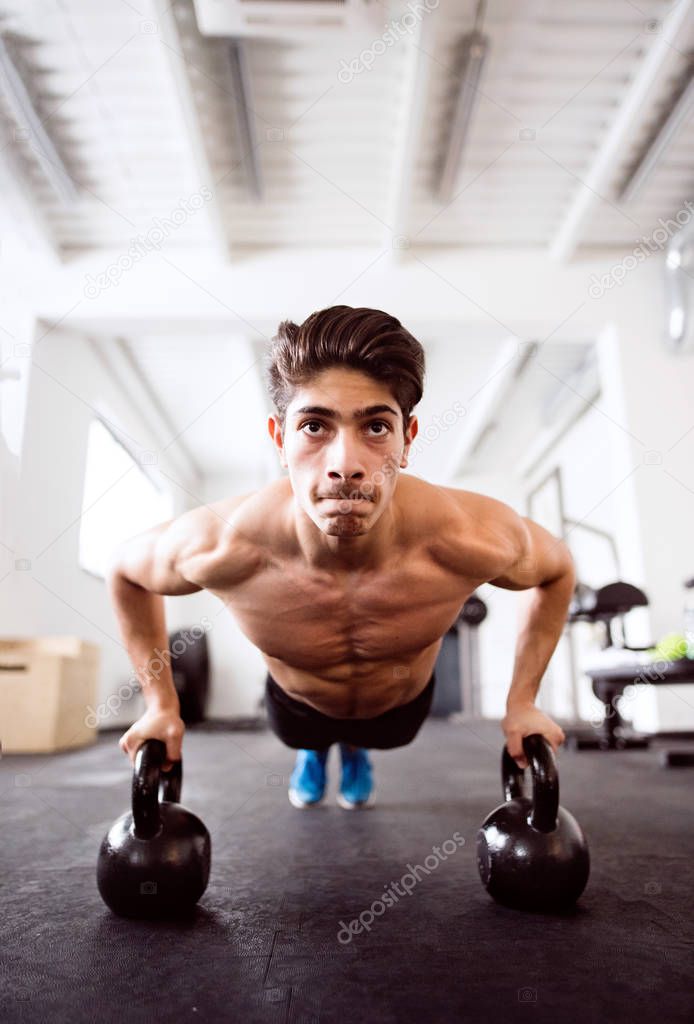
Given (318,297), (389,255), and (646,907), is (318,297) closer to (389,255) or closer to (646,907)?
(389,255)

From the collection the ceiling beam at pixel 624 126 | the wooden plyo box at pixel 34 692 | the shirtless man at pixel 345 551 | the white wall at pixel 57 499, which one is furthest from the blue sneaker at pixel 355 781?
the ceiling beam at pixel 624 126

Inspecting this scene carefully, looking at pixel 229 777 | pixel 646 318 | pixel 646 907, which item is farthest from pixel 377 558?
pixel 646 318

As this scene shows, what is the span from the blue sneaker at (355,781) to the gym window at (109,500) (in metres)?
2.84

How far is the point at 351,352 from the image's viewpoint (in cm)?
108

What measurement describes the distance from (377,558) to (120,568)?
459 mm

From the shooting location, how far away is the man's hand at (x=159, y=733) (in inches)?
44.2

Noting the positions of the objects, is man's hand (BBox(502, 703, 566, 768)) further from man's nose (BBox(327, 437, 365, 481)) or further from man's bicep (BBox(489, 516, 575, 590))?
man's nose (BBox(327, 437, 365, 481))

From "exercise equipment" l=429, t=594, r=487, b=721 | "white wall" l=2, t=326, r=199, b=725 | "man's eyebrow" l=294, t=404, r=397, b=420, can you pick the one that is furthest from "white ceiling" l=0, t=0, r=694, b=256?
"exercise equipment" l=429, t=594, r=487, b=721

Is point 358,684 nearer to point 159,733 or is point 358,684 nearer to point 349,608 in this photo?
point 349,608

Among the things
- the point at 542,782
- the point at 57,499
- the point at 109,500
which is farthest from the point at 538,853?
the point at 109,500

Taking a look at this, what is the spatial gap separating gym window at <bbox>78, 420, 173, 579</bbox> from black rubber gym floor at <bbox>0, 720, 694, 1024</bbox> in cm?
319

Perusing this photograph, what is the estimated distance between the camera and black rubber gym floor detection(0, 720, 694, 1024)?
2.43 ft

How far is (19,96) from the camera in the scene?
307 cm

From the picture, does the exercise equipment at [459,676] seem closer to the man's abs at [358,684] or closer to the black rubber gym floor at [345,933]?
the black rubber gym floor at [345,933]
